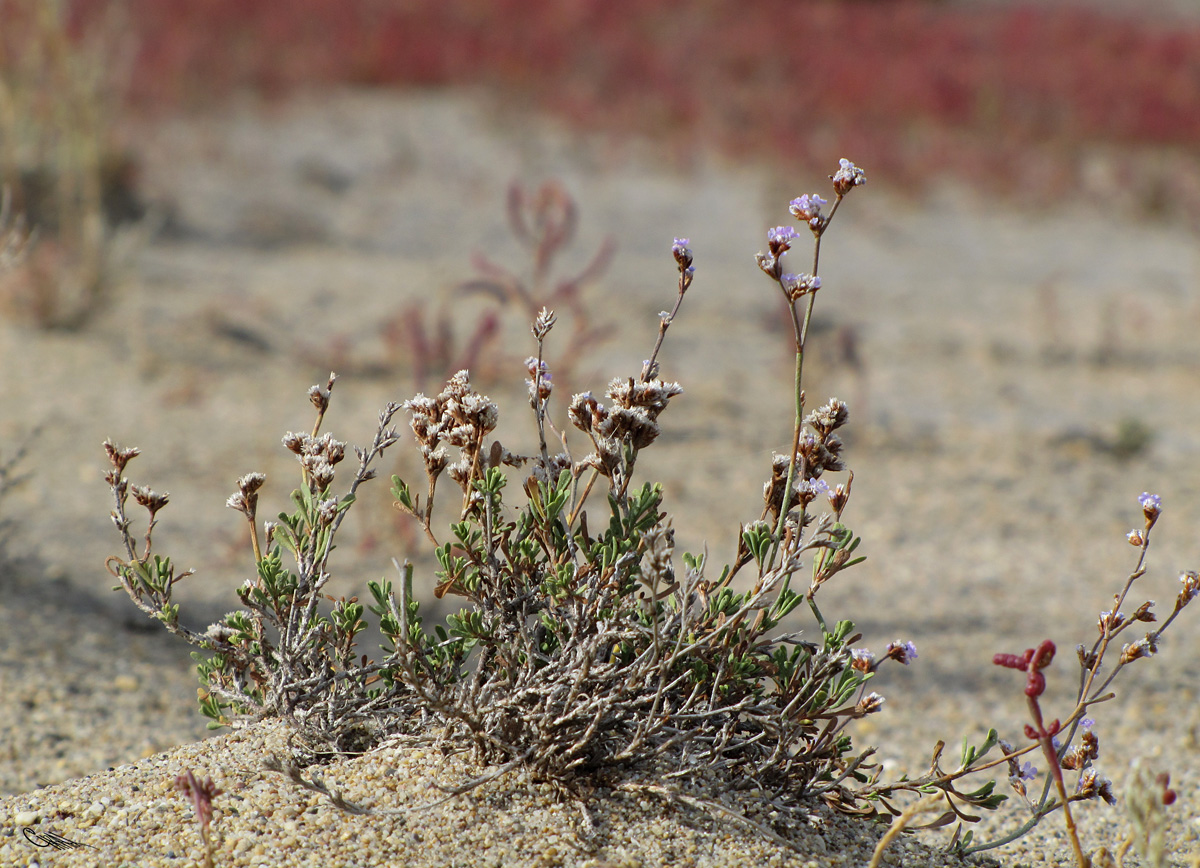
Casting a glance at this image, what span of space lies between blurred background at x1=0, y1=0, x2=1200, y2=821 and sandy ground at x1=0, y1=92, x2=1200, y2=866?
0.02 m

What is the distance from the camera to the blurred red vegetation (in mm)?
9406

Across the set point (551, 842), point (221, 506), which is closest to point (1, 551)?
point (221, 506)

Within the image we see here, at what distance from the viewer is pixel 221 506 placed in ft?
12.3

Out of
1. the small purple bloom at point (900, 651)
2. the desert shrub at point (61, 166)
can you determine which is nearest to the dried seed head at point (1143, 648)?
the small purple bloom at point (900, 651)

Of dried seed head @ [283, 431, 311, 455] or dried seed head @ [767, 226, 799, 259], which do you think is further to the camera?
dried seed head @ [283, 431, 311, 455]

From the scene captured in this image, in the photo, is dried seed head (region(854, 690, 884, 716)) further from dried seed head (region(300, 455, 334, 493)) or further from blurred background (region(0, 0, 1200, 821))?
blurred background (region(0, 0, 1200, 821))

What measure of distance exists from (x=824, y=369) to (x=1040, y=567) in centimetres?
180

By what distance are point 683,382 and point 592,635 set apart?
3.86 metres

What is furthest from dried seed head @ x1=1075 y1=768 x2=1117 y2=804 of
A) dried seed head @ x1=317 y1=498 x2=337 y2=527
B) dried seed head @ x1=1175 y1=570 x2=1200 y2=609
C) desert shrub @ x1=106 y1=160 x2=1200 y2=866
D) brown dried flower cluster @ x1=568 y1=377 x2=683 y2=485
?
dried seed head @ x1=317 y1=498 x2=337 y2=527

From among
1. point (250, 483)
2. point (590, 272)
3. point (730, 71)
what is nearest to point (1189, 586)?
point (250, 483)

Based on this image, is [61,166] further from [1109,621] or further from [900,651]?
[1109,621]

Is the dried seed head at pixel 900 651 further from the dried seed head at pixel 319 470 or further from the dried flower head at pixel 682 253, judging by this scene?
the dried seed head at pixel 319 470

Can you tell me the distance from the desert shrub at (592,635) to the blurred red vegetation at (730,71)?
7698 millimetres

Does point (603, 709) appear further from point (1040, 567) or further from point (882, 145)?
point (882, 145)
